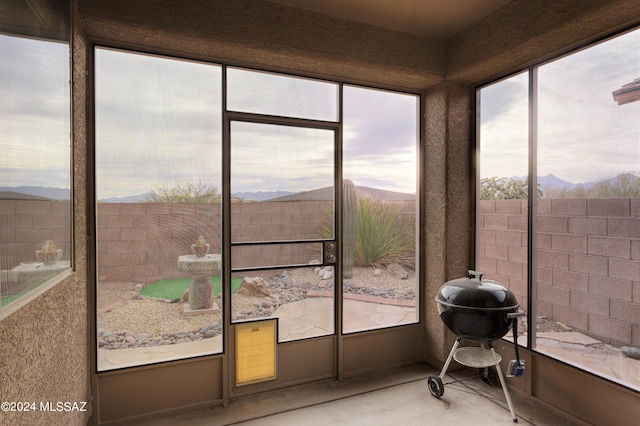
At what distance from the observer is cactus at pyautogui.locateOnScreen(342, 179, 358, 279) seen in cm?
328

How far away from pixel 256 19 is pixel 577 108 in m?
2.33

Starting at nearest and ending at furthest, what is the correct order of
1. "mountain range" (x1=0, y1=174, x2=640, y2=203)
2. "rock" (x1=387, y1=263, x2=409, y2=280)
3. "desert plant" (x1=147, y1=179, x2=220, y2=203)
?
"mountain range" (x1=0, y1=174, x2=640, y2=203)
"desert plant" (x1=147, y1=179, x2=220, y2=203)
"rock" (x1=387, y1=263, x2=409, y2=280)

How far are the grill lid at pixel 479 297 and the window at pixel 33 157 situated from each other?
7.64 ft

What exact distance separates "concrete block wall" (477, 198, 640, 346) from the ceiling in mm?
1504

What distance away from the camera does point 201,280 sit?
2801 millimetres

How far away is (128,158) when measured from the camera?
2.58 meters

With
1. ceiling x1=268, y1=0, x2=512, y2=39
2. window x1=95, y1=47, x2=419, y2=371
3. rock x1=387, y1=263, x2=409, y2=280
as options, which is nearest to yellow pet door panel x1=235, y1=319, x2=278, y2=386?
window x1=95, y1=47, x2=419, y2=371

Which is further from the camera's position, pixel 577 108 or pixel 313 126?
pixel 313 126

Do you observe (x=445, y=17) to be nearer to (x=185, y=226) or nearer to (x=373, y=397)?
(x=185, y=226)

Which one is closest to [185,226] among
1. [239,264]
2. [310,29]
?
[239,264]

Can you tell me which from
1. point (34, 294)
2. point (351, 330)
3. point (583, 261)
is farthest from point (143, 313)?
point (583, 261)

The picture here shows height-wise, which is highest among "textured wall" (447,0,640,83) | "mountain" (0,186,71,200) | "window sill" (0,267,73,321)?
"textured wall" (447,0,640,83)

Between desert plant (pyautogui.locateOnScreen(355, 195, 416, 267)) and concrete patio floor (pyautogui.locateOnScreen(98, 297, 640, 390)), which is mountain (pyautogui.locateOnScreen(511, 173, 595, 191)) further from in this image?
desert plant (pyautogui.locateOnScreen(355, 195, 416, 267))

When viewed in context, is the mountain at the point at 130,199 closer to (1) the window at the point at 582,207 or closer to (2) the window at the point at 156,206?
(2) the window at the point at 156,206
